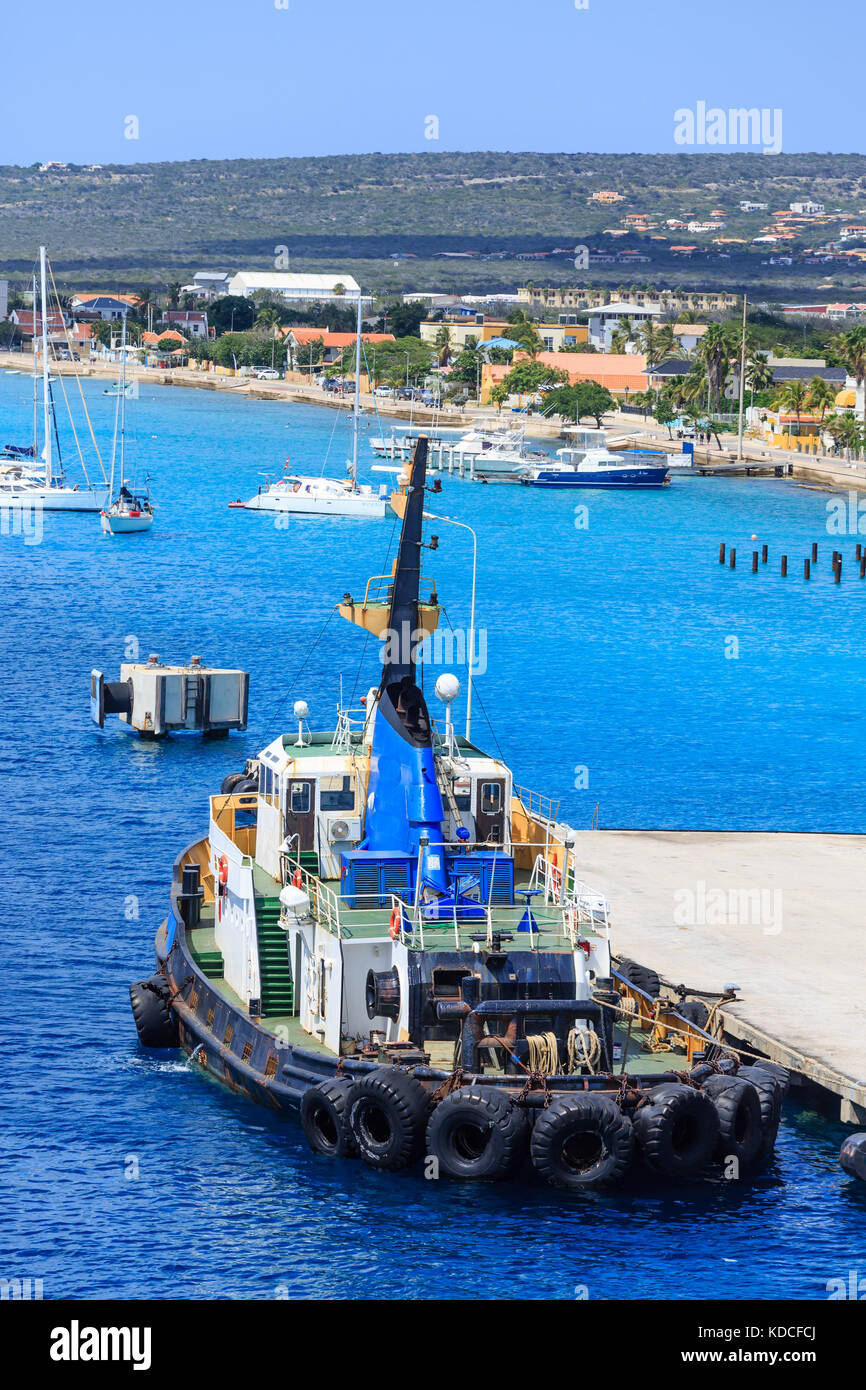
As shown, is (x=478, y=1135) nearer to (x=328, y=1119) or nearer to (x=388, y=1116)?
(x=388, y=1116)

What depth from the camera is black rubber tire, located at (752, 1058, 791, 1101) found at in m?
30.7

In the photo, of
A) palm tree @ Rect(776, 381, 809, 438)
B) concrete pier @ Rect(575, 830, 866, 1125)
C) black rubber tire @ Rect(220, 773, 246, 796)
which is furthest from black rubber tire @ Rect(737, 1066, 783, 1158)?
palm tree @ Rect(776, 381, 809, 438)

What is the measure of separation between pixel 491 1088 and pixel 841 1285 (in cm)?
571

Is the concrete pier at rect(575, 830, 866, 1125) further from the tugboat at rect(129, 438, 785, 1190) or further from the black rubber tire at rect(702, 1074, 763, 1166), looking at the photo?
the black rubber tire at rect(702, 1074, 763, 1166)

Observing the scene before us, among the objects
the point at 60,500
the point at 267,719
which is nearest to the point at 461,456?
the point at 60,500

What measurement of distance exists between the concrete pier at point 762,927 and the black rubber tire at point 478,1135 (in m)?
6.37

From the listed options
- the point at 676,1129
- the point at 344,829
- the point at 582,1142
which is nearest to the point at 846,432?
the point at 344,829

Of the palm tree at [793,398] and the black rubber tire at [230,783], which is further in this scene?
the palm tree at [793,398]

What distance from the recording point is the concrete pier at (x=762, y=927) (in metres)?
34.2

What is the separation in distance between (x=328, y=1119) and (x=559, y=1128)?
3951mm

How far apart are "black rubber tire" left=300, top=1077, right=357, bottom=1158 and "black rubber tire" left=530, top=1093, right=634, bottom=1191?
9.88 ft

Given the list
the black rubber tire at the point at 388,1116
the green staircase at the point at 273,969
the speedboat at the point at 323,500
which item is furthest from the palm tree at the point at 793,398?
the black rubber tire at the point at 388,1116

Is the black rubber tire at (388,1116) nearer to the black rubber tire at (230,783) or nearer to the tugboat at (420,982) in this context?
the tugboat at (420,982)

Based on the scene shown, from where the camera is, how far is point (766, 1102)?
98.4 feet
